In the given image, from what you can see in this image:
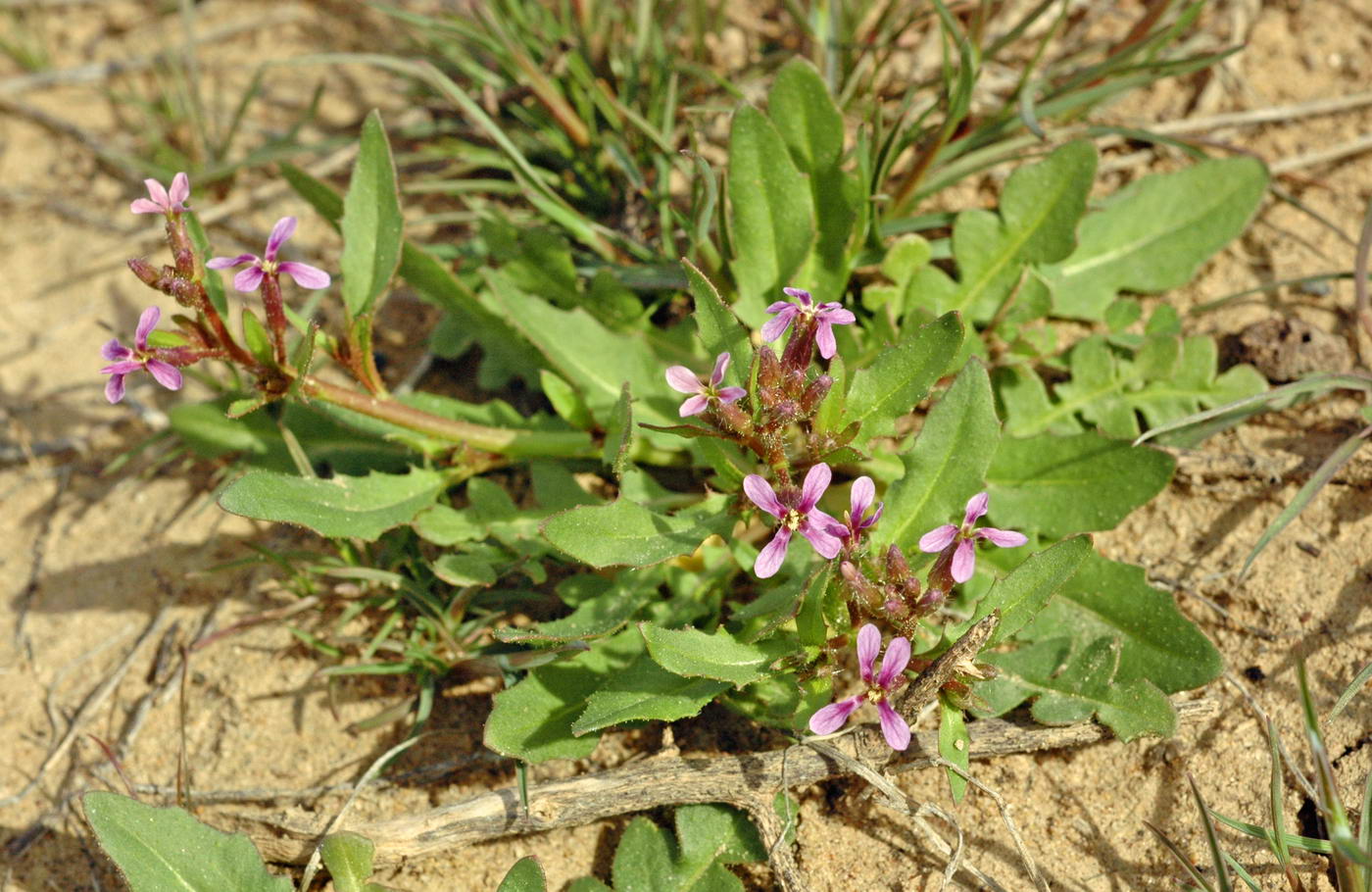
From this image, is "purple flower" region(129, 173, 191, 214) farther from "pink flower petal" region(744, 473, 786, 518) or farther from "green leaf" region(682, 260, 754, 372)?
"pink flower petal" region(744, 473, 786, 518)

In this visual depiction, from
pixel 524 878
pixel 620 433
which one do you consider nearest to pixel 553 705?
pixel 524 878

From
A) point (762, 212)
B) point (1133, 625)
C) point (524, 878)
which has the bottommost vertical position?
point (524, 878)

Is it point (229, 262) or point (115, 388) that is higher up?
point (229, 262)

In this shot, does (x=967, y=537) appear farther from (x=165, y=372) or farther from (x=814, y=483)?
(x=165, y=372)

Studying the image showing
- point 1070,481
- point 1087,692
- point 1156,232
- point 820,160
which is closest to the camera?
point 1087,692

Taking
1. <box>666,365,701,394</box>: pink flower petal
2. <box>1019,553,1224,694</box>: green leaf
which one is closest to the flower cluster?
<box>666,365,701,394</box>: pink flower petal

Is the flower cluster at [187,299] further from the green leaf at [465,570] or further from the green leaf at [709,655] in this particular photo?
the green leaf at [709,655]
